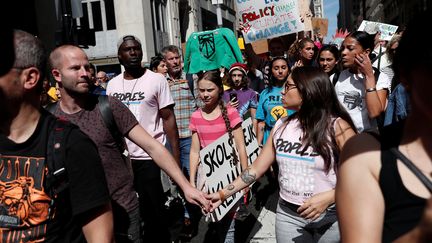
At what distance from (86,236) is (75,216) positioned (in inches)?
4.3

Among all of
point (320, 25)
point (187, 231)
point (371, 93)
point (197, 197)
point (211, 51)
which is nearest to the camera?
point (197, 197)

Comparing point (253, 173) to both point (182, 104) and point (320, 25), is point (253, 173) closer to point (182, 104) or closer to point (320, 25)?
point (182, 104)

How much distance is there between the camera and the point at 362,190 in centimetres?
145

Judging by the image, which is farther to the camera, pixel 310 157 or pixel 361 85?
pixel 361 85

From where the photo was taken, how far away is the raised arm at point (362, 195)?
145 centimetres

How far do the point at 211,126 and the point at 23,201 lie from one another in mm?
2792

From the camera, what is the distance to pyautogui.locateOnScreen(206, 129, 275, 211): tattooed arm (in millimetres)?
3125

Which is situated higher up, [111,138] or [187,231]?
[111,138]

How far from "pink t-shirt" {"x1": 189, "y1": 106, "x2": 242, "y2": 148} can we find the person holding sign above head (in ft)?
4.77

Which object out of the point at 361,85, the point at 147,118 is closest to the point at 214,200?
the point at 147,118

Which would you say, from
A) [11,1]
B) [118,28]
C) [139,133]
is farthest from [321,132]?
[118,28]

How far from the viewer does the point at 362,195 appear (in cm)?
145

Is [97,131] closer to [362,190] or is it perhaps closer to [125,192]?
[125,192]

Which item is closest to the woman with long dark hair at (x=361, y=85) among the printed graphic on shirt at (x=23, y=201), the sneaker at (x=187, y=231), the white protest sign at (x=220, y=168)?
the white protest sign at (x=220, y=168)
